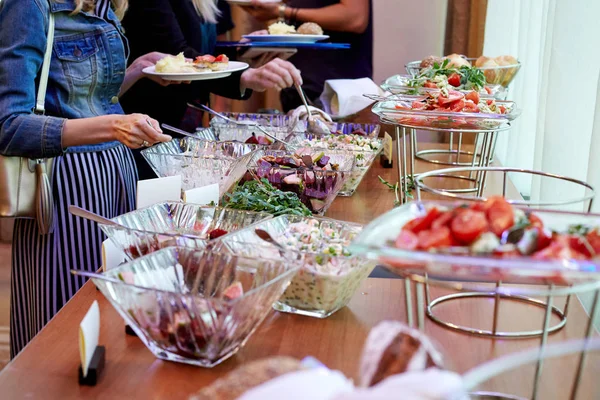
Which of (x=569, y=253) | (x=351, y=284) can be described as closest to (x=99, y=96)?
(x=351, y=284)

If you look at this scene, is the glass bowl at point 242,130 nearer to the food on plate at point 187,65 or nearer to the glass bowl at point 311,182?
the food on plate at point 187,65

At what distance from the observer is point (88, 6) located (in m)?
1.73

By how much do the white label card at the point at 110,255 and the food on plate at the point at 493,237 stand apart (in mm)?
620

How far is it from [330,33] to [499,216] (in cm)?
296

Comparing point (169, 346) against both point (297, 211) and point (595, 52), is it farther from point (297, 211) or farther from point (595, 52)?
point (595, 52)

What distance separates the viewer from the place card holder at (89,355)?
2.99 ft

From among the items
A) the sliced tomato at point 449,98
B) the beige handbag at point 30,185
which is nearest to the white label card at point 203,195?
the beige handbag at point 30,185

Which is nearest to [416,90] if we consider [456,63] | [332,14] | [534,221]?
[456,63]

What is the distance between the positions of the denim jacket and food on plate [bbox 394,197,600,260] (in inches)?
42.5

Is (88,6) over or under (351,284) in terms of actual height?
over

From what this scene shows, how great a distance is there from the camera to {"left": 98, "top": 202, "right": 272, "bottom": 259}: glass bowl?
1202mm

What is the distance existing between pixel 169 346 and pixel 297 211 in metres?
0.51

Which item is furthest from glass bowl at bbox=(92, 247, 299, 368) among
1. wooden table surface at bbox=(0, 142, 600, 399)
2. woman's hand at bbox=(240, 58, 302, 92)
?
woman's hand at bbox=(240, 58, 302, 92)

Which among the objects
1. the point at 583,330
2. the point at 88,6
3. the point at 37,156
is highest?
the point at 88,6
